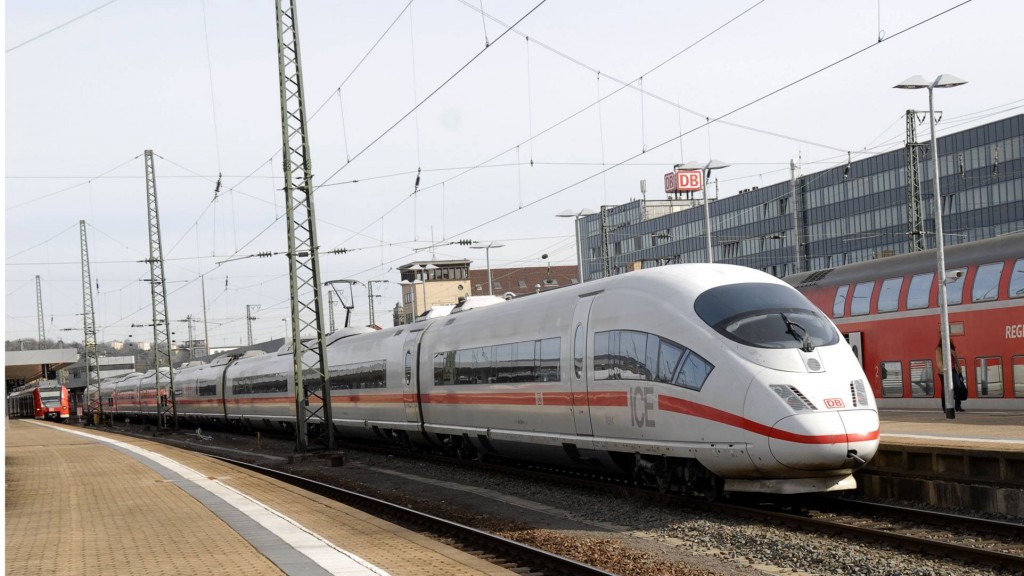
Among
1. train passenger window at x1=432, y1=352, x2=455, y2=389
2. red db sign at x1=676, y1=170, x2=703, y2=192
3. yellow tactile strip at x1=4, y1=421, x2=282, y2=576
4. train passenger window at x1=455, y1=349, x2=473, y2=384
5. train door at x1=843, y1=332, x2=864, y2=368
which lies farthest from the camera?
red db sign at x1=676, y1=170, x2=703, y2=192

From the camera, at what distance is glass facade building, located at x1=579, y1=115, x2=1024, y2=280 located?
3620 inches

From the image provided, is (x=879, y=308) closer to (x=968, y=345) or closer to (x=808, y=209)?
(x=968, y=345)

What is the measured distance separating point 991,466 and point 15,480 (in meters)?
22.2

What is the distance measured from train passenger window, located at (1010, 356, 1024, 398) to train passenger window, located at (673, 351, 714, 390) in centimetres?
1437

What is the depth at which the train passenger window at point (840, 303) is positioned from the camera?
34375 mm

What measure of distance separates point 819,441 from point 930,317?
17.6 meters

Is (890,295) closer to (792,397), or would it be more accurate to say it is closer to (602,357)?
(602,357)

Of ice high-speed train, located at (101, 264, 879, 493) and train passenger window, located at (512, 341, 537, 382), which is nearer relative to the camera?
ice high-speed train, located at (101, 264, 879, 493)

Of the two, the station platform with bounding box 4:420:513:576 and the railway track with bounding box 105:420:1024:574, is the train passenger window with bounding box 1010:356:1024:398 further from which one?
the station platform with bounding box 4:420:513:576

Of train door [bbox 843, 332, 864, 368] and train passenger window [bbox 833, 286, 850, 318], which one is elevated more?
train passenger window [bbox 833, 286, 850, 318]

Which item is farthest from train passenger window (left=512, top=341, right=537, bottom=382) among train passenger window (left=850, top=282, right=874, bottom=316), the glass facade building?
the glass facade building

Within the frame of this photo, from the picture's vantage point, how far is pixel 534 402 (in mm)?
21594

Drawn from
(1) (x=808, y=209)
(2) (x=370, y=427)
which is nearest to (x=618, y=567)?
(2) (x=370, y=427)

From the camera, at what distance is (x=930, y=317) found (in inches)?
1201
